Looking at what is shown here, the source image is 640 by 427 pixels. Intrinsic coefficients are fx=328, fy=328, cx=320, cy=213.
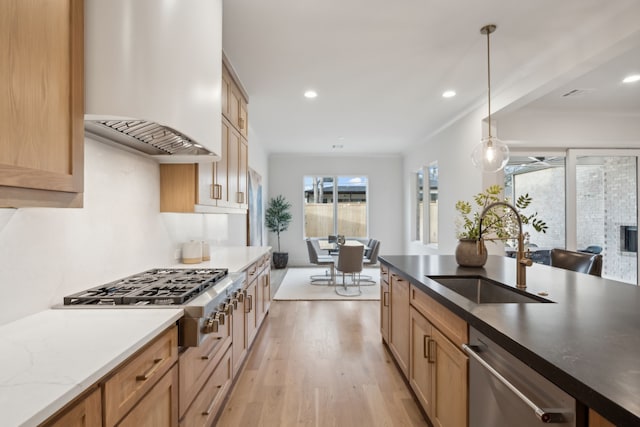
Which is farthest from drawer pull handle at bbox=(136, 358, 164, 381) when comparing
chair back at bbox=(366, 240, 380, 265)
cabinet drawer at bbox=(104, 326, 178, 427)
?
chair back at bbox=(366, 240, 380, 265)

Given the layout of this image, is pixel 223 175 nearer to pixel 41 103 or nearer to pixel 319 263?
pixel 41 103

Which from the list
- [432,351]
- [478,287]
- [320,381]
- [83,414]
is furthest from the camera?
[320,381]

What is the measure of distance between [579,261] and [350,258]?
9.80ft

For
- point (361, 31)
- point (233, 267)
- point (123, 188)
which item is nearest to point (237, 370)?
point (233, 267)

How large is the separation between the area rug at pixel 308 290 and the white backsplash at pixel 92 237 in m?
2.74

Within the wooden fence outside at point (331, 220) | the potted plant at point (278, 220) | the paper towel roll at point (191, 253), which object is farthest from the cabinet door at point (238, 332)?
the wooden fence outside at point (331, 220)

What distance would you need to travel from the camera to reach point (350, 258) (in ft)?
17.1

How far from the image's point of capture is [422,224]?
7.11m

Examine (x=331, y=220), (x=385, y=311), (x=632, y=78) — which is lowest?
(x=385, y=311)

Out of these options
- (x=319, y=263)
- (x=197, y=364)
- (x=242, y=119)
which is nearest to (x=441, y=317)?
(x=197, y=364)

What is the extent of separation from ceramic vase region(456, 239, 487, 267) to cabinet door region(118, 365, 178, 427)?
2044 millimetres

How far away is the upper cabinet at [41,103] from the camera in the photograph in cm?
86

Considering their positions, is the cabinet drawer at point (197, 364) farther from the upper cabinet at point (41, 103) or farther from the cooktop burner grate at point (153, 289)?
the upper cabinet at point (41, 103)

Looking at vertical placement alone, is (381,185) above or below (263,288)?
above
